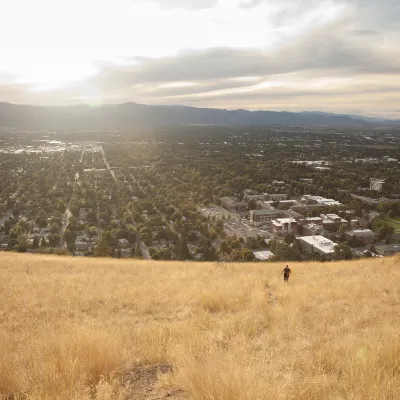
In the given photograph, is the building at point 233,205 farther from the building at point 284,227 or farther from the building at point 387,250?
the building at point 387,250

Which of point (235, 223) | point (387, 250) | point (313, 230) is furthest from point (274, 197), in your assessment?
point (387, 250)

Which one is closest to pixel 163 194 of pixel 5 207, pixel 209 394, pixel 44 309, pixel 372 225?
pixel 5 207

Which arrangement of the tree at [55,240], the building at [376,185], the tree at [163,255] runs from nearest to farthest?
1. the tree at [163,255]
2. the tree at [55,240]
3. the building at [376,185]

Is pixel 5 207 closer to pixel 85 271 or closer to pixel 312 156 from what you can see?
pixel 85 271

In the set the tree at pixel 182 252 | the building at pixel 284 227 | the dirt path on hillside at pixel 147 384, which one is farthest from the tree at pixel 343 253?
the dirt path on hillside at pixel 147 384

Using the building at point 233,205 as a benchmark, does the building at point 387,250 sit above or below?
below

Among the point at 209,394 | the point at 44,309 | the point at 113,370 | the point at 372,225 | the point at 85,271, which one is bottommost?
the point at 372,225
